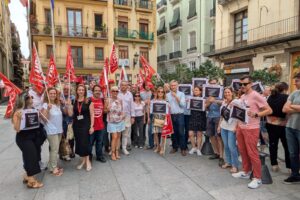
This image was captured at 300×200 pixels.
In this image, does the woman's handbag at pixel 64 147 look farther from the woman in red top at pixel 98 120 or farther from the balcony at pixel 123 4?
the balcony at pixel 123 4

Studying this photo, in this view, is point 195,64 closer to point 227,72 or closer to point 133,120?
point 227,72

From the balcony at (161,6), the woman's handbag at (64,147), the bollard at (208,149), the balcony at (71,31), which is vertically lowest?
the bollard at (208,149)

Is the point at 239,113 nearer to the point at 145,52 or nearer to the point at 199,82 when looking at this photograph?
the point at 199,82

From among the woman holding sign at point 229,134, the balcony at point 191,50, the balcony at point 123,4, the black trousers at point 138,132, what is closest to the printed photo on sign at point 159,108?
the black trousers at point 138,132

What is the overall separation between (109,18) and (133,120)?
77.1 ft

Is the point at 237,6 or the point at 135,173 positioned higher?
the point at 237,6

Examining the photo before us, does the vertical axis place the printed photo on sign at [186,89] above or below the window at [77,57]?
below

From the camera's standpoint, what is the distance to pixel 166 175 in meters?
4.97

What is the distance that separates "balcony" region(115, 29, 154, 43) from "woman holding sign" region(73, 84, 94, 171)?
24.1 metres

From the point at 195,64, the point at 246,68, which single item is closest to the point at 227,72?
the point at 246,68

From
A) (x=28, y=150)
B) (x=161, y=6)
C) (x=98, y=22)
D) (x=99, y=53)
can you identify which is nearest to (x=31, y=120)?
Answer: (x=28, y=150)

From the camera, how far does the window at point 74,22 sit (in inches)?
1040

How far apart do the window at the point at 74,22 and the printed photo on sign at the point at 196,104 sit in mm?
23285

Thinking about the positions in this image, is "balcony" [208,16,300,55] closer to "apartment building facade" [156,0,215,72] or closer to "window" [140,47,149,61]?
"apartment building facade" [156,0,215,72]
